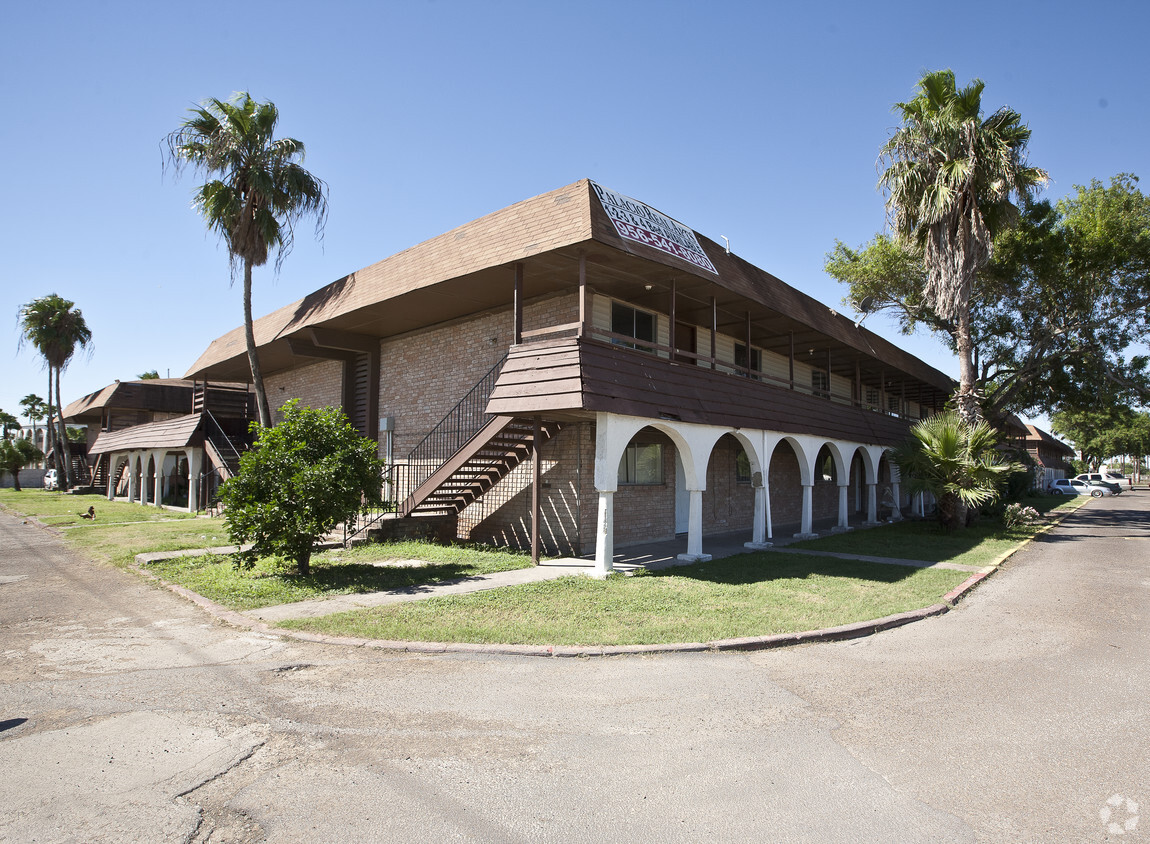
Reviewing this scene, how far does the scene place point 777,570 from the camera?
11.5 m

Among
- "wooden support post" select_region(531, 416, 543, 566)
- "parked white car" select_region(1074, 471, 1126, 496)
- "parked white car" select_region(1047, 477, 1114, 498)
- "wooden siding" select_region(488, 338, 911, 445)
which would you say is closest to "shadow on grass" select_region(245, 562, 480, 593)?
"wooden support post" select_region(531, 416, 543, 566)

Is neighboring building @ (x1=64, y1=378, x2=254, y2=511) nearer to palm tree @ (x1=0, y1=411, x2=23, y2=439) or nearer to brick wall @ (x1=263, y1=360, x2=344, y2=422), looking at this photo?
brick wall @ (x1=263, y1=360, x2=344, y2=422)

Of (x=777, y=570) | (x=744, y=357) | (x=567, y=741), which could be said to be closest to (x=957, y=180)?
(x=744, y=357)

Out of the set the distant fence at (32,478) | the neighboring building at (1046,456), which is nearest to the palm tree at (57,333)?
the distant fence at (32,478)

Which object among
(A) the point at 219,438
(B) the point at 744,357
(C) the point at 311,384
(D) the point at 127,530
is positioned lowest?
(D) the point at 127,530

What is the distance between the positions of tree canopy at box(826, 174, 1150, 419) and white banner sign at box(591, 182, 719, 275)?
36.2 ft

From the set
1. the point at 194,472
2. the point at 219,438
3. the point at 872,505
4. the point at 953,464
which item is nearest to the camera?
the point at 953,464

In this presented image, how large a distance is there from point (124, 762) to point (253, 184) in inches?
682

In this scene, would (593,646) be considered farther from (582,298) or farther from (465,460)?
(465,460)

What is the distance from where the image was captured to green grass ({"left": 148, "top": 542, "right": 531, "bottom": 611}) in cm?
920

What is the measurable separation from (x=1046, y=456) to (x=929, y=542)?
217ft

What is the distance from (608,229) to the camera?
1064 centimetres

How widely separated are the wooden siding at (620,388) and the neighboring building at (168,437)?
13.5 metres

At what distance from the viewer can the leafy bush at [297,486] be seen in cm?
965
